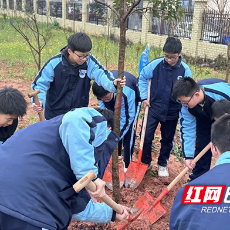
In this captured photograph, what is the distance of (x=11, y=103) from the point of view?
205cm

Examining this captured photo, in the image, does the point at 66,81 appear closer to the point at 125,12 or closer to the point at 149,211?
the point at 125,12

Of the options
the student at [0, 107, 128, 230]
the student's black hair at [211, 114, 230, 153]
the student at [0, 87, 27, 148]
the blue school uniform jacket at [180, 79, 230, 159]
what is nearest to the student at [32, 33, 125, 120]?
the student at [0, 87, 27, 148]

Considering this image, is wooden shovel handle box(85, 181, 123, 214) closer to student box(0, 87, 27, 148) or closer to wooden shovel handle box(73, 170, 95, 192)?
wooden shovel handle box(73, 170, 95, 192)

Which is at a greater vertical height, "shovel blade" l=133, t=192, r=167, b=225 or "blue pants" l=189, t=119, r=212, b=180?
"blue pants" l=189, t=119, r=212, b=180

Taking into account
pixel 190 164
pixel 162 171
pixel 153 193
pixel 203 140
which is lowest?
pixel 153 193

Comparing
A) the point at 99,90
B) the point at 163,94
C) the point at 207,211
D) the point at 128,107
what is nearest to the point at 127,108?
the point at 128,107

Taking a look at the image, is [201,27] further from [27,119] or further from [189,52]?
[27,119]

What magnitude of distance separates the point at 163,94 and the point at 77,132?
80.9 inches

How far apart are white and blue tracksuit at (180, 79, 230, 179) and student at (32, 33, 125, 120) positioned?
0.86m

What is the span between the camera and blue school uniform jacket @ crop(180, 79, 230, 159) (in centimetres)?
282

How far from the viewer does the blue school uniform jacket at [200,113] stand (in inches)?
111

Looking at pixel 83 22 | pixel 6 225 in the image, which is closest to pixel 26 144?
pixel 6 225

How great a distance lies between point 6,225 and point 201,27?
1167 centimetres

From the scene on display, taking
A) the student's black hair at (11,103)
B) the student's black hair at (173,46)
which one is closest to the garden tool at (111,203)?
the student's black hair at (11,103)
